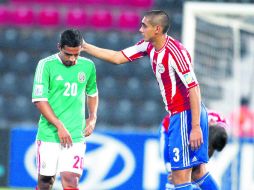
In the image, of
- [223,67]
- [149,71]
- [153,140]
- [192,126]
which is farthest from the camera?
[149,71]

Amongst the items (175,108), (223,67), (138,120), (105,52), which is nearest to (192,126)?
(175,108)

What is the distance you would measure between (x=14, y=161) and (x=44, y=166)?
3.35 meters

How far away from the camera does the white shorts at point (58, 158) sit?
21.0 ft

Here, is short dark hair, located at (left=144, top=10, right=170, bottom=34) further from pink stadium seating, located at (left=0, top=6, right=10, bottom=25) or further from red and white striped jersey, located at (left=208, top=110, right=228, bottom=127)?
pink stadium seating, located at (left=0, top=6, right=10, bottom=25)

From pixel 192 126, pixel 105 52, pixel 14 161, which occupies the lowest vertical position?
pixel 14 161

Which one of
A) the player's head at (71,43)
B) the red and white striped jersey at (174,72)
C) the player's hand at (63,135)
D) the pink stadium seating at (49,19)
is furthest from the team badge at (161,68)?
the pink stadium seating at (49,19)

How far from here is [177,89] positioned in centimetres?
639

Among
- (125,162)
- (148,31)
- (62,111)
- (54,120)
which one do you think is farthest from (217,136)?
(125,162)

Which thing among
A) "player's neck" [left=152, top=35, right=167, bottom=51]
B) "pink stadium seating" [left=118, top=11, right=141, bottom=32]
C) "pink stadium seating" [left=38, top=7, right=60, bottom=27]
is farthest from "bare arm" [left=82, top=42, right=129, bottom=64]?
"pink stadium seating" [left=38, top=7, right=60, bottom=27]

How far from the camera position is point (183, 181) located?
6.51m

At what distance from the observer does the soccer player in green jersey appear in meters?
6.35

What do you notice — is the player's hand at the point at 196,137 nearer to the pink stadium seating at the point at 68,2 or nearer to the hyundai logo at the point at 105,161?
the hyundai logo at the point at 105,161

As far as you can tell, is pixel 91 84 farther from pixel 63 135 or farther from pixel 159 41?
pixel 159 41

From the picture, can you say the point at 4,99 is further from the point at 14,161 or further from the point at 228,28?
the point at 228,28
